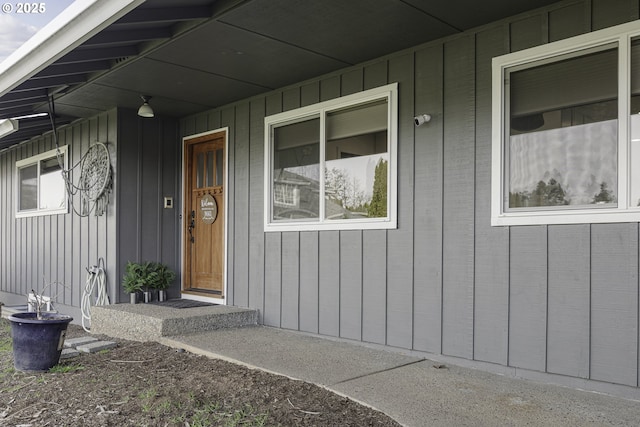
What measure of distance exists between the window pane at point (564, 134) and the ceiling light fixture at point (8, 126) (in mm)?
5892

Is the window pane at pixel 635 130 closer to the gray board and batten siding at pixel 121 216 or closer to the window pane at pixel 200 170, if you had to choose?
the window pane at pixel 200 170

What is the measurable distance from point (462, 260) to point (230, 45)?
2.37 meters

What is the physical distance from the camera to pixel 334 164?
185 inches

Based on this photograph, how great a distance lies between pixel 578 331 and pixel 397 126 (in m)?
1.96

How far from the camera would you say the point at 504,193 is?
3.55 metres

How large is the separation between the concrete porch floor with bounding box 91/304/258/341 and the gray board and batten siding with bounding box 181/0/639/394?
1.32 feet

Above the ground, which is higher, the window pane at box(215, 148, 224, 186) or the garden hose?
the window pane at box(215, 148, 224, 186)

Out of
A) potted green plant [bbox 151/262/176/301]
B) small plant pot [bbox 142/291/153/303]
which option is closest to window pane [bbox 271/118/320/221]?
potted green plant [bbox 151/262/176/301]

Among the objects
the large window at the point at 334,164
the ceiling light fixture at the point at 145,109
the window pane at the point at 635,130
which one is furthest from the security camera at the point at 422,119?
the ceiling light fixture at the point at 145,109

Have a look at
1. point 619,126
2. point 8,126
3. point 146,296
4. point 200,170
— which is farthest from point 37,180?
point 619,126

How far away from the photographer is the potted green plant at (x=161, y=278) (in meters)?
5.94

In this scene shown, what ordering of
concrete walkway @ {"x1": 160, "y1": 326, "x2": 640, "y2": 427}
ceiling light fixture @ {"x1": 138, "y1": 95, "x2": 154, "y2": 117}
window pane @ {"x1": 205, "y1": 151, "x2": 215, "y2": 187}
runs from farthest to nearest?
1. window pane @ {"x1": 205, "y1": 151, "x2": 215, "y2": 187}
2. ceiling light fixture @ {"x1": 138, "y1": 95, "x2": 154, "y2": 117}
3. concrete walkway @ {"x1": 160, "y1": 326, "x2": 640, "y2": 427}

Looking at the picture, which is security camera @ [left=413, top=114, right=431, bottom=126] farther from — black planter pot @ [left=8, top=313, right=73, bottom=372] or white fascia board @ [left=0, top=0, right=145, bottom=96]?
black planter pot @ [left=8, top=313, right=73, bottom=372]

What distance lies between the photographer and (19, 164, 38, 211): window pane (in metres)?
8.05
